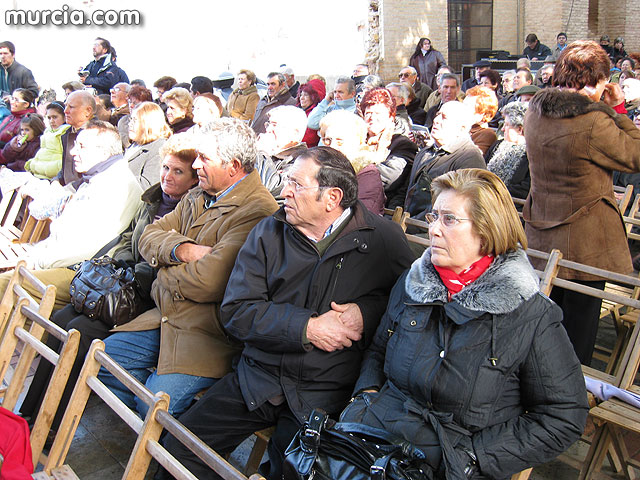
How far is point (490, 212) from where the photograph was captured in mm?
2064

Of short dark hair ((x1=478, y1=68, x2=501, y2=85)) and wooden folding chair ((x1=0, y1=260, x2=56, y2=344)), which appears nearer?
wooden folding chair ((x1=0, y1=260, x2=56, y2=344))

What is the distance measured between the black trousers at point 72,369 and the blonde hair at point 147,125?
6.48ft

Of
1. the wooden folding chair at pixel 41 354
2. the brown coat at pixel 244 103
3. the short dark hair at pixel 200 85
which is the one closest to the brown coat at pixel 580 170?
the wooden folding chair at pixel 41 354

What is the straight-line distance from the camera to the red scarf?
2098 mm

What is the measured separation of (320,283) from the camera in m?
2.56

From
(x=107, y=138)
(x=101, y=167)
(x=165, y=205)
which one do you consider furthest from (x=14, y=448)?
(x=107, y=138)

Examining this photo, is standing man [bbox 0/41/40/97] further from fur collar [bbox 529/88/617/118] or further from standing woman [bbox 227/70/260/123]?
fur collar [bbox 529/88/617/118]

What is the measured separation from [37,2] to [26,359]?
1568 cm

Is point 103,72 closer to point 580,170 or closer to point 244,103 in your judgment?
point 244,103

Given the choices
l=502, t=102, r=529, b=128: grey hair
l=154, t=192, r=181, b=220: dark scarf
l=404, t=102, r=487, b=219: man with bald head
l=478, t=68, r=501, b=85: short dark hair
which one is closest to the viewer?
l=154, t=192, r=181, b=220: dark scarf

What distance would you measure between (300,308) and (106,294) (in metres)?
1.29

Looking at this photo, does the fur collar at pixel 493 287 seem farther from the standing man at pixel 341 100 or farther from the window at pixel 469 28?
the window at pixel 469 28

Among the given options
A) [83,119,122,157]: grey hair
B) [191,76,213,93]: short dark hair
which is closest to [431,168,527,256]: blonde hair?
[83,119,122,157]: grey hair

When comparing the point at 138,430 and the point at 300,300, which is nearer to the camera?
the point at 138,430
